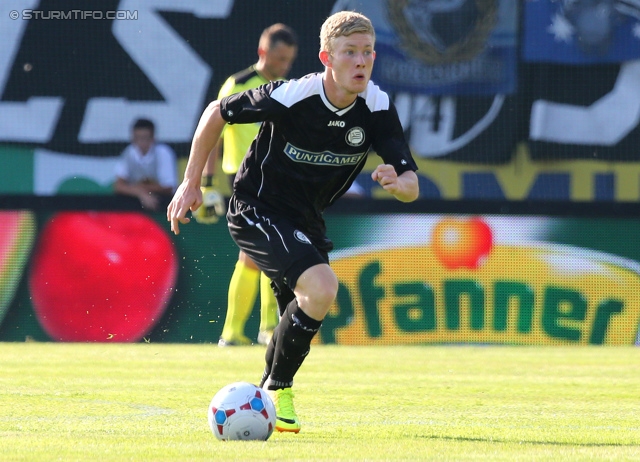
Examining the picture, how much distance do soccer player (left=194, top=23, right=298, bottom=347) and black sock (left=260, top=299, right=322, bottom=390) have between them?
15.9 ft

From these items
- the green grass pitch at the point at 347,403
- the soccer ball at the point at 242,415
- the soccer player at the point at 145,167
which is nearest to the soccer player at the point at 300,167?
the soccer ball at the point at 242,415

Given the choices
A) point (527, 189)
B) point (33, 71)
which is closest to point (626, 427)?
point (527, 189)

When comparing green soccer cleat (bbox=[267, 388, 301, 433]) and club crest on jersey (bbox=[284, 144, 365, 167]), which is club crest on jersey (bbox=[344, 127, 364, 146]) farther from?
green soccer cleat (bbox=[267, 388, 301, 433])

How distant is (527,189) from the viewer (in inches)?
518

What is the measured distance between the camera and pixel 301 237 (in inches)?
222

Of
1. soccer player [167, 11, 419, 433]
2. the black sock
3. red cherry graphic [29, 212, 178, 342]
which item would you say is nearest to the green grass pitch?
the black sock

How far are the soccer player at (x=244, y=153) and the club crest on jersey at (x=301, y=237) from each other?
15.5ft

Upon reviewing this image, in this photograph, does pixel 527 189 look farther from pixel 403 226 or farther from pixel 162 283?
pixel 162 283

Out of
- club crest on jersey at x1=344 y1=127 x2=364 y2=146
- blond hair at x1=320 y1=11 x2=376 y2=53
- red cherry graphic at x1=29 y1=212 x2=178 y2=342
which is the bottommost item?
red cherry graphic at x1=29 y1=212 x2=178 y2=342

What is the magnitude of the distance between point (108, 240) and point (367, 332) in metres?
2.58

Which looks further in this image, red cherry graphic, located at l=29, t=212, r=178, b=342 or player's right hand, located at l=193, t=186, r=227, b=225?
red cherry graphic, located at l=29, t=212, r=178, b=342

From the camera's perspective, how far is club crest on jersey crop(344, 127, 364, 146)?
18.8 ft

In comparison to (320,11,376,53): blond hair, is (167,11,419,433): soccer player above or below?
below

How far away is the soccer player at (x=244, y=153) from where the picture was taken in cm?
1030
